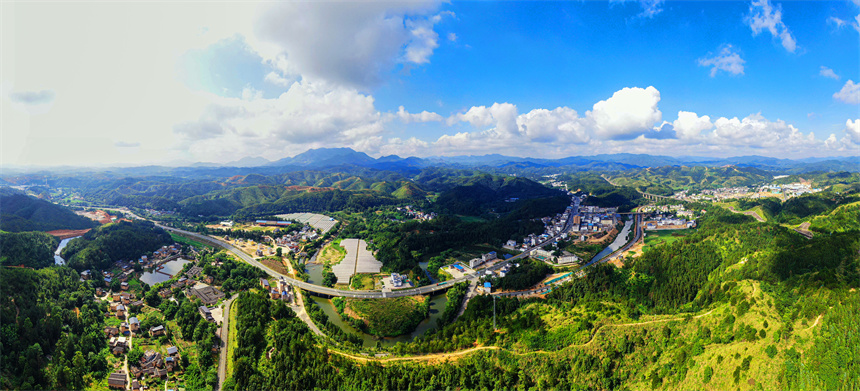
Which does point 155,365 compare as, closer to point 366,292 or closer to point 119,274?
point 366,292

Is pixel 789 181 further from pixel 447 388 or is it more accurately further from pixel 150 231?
pixel 150 231

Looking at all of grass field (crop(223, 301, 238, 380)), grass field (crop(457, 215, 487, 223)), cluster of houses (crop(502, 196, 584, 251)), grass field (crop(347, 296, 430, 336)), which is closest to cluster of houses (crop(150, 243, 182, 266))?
grass field (crop(223, 301, 238, 380))

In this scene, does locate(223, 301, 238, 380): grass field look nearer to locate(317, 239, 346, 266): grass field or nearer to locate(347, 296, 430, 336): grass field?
locate(347, 296, 430, 336): grass field

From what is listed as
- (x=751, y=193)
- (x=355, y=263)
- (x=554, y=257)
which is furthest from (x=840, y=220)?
(x=751, y=193)

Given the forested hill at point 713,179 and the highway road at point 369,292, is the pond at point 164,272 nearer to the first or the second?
the highway road at point 369,292

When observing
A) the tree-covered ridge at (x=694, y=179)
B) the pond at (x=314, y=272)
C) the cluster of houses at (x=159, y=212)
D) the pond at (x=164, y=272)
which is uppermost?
the tree-covered ridge at (x=694, y=179)

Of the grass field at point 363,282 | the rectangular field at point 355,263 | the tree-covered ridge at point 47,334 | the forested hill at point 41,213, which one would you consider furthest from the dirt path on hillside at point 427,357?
the forested hill at point 41,213
